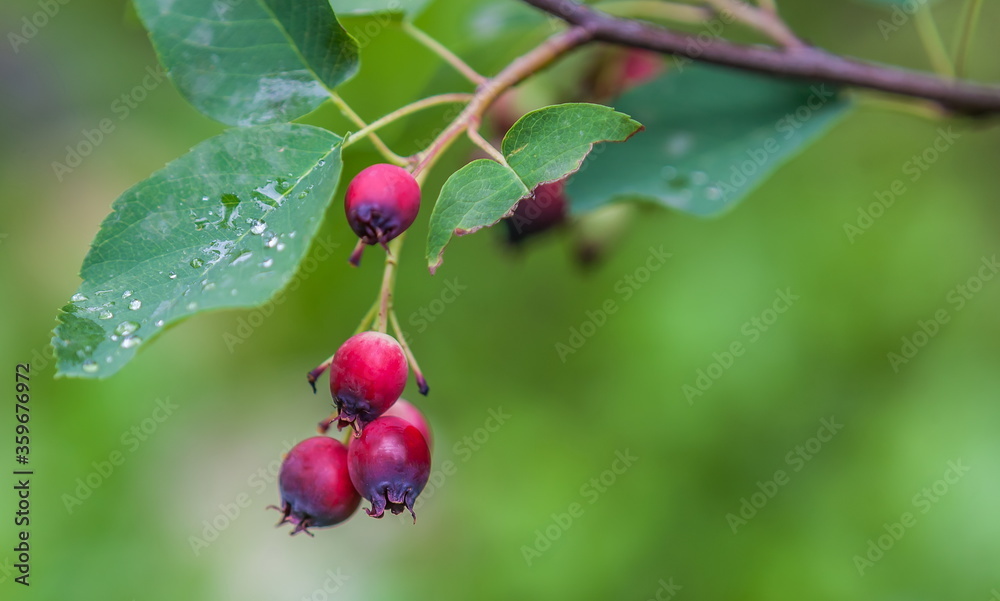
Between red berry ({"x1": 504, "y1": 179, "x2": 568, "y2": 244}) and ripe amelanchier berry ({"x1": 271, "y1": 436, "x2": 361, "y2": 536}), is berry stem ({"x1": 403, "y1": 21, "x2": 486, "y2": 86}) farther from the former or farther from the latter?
ripe amelanchier berry ({"x1": 271, "y1": 436, "x2": 361, "y2": 536})

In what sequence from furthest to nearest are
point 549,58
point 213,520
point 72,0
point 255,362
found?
point 72,0, point 255,362, point 213,520, point 549,58

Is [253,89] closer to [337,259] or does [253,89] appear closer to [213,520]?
[337,259]

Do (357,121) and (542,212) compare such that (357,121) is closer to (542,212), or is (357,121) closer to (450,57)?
(450,57)

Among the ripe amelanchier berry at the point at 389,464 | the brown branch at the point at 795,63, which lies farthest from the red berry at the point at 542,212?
the ripe amelanchier berry at the point at 389,464

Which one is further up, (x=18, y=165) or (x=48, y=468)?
(x=18, y=165)

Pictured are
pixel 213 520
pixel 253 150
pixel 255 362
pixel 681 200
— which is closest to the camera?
pixel 253 150

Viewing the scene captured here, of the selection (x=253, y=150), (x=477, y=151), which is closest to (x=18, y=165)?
(x=477, y=151)
